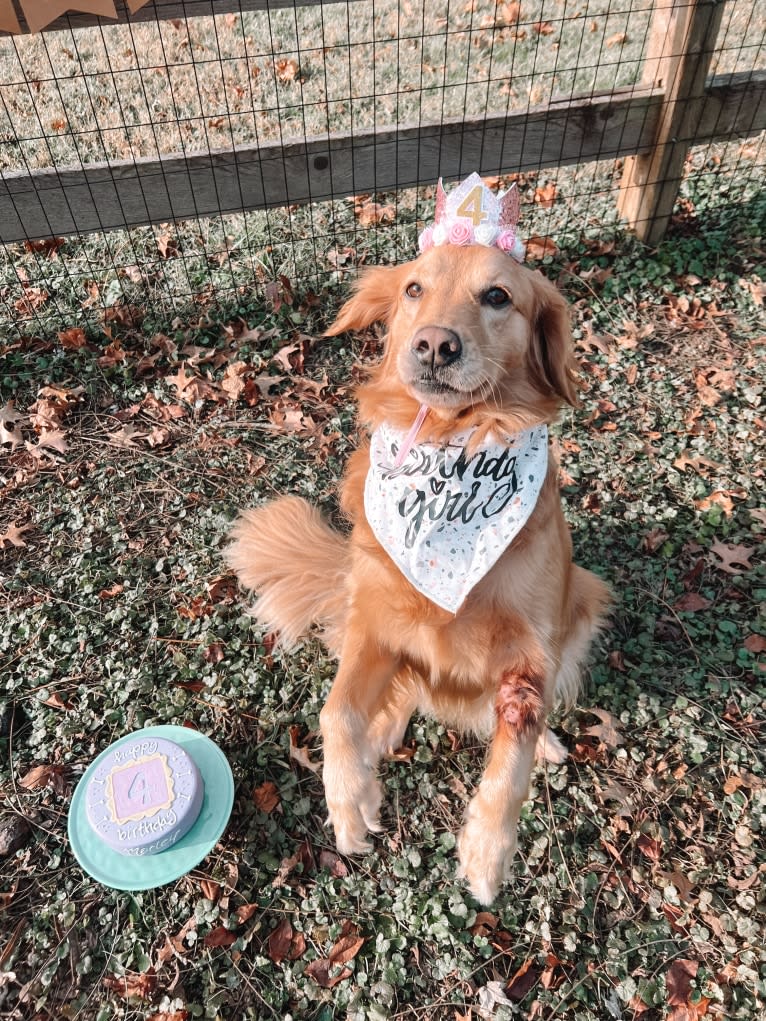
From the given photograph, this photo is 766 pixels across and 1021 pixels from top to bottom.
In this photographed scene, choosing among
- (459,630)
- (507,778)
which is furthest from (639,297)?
(507,778)

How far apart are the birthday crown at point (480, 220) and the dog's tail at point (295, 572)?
143cm

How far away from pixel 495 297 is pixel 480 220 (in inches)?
10.0

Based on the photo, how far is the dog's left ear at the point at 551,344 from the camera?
96.0 inches

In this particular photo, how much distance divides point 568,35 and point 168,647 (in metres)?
6.97

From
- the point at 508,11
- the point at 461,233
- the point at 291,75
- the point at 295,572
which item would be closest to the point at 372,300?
the point at 461,233

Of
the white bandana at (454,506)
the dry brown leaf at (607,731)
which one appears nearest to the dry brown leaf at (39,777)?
the white bandana at (454,506)

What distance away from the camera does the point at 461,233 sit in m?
2.32

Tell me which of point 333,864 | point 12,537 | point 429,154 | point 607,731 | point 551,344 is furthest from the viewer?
point 429,154

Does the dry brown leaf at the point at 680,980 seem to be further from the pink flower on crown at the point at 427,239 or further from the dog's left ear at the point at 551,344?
the pink flower on crown at the point at 427,239

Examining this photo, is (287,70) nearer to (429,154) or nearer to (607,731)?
(429,154)

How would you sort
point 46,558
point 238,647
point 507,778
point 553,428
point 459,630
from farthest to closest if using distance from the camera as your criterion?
point 553,428, point 46,558, point 238,647, point 459,630, point 507,778

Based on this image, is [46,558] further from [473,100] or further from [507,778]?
[473,100]

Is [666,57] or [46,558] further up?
[666,57]

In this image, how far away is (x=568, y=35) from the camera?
6.85 m
